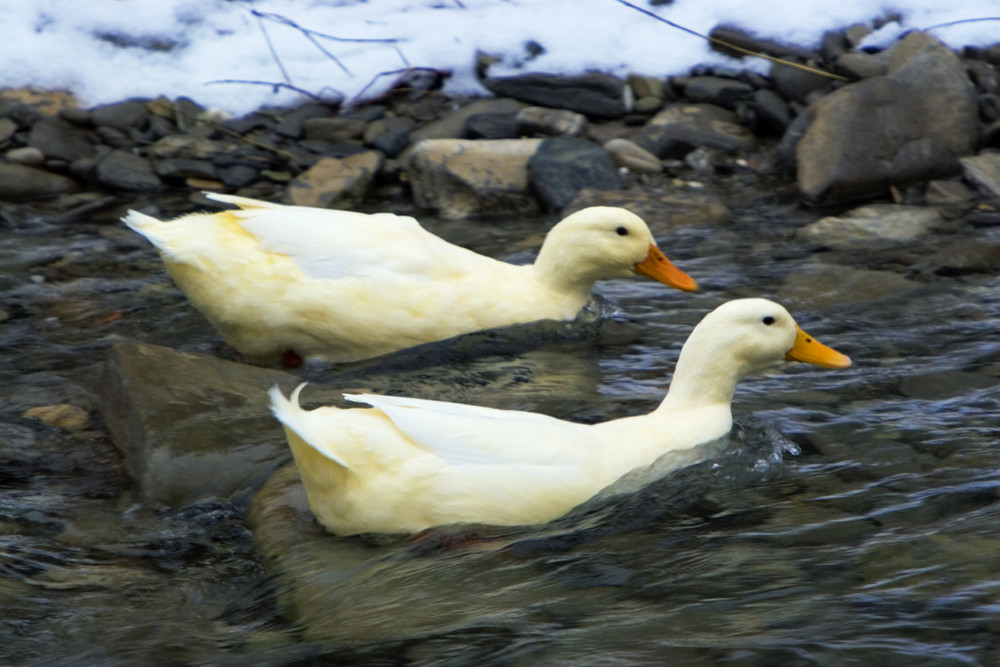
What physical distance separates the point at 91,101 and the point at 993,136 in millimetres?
6457

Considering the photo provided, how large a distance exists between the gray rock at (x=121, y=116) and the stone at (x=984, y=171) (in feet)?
18.9

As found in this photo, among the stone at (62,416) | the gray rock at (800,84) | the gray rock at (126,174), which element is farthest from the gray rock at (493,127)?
the stone at (62,416)

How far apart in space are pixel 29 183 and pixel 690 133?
Answer: 4.61 m

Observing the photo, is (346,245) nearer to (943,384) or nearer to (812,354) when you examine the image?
(812,354)

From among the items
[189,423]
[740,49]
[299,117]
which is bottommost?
[299,117]

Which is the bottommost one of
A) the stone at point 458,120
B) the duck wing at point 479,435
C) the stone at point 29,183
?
the stone at point 29,183

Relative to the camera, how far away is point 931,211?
7.06 metres

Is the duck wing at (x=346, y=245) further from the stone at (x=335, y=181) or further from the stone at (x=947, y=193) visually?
the stone at (x=947, y=193)

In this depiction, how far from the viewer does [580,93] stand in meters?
8.95

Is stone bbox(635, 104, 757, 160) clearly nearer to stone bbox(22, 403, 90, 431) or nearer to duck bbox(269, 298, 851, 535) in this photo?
stone bbox(22, 403, 90, 431)

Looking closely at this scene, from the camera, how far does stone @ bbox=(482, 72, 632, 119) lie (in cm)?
891

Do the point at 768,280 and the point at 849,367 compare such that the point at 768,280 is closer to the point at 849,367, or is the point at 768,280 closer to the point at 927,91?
the point at 849,367

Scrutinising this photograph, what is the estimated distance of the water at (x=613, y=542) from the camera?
2900 millimetres

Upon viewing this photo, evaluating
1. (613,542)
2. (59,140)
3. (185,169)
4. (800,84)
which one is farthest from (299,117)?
(613,542)
